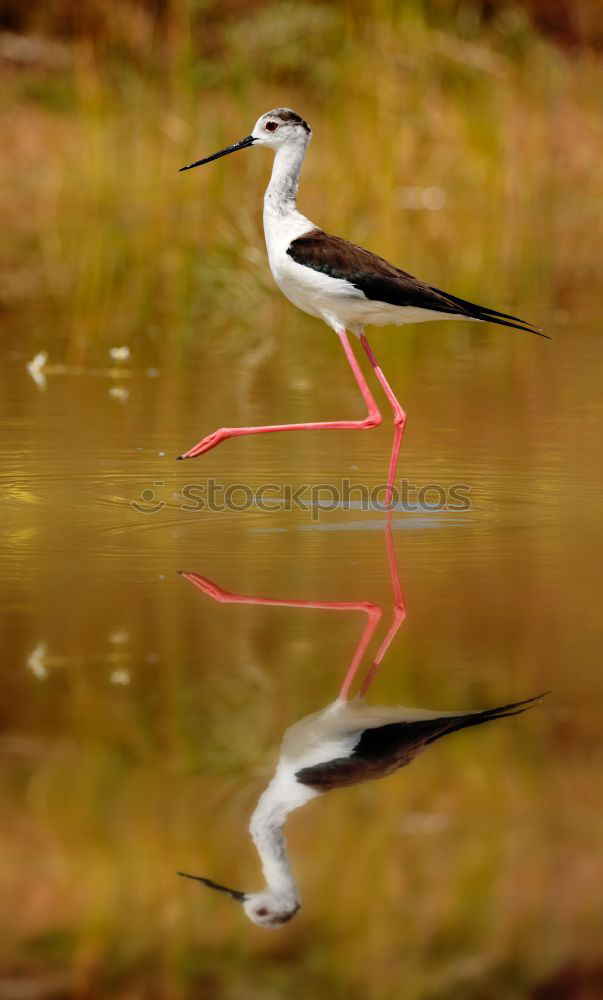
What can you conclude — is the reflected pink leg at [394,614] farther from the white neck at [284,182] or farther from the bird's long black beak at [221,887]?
the white neck at [284,182]

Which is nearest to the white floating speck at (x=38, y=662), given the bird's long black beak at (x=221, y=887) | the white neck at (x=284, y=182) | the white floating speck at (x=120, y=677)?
the white floating speck at (x=120, y=677)

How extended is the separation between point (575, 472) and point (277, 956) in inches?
145

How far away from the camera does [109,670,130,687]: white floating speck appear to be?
3709 millimetres

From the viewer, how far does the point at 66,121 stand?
64.5 ft

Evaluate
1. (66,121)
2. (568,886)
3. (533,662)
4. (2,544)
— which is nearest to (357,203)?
(66,121)

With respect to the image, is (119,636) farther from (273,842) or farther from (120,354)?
(120,354)

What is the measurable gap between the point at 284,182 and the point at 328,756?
3.47m

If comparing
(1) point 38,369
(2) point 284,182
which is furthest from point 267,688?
(1) point 38,369

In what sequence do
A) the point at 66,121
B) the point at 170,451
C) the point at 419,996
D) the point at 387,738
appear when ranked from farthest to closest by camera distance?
the point at 66,121 → the point at 170,451 → the point at 387,738 → the point at 419,996

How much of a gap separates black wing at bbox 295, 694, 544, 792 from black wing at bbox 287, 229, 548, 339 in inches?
96.7

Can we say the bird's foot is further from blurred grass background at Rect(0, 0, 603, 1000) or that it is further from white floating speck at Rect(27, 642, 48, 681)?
white floating speck at Rect(27, 642, 48, 681)

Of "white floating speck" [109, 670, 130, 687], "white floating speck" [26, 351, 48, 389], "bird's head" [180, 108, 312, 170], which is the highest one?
"bird's head" [180, 108, 312, 170]

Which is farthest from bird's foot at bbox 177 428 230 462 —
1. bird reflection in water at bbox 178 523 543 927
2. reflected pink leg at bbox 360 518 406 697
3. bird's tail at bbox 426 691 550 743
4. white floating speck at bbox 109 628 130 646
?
bird's tail at bbox 426 691 550 743

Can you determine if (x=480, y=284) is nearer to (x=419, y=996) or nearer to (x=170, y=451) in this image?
(x=170, y=451)
